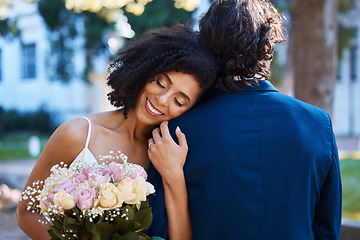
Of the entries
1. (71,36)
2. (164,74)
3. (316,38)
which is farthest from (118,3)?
(71,36)

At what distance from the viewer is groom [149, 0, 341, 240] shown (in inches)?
74.9

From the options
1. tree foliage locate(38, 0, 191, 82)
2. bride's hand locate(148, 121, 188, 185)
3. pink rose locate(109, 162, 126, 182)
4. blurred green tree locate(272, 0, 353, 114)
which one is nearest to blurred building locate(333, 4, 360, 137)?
tree foliage locate(38, 0, 191, 82)

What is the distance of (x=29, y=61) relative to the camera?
76.2ft

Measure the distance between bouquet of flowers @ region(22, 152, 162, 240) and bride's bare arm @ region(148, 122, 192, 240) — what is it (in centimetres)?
15

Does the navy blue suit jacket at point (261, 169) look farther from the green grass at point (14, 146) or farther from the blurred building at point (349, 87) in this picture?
the blurred building at point (349, 87)

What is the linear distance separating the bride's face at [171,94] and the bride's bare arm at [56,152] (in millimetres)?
446

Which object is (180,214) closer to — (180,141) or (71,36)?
(180,141)

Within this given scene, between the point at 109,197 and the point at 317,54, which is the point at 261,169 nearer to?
the point at 109,197

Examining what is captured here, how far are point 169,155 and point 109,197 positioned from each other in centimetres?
39

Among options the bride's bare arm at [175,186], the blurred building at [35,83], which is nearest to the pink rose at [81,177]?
the bride's bare arm at [175,186]

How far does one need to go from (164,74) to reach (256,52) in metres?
0.52

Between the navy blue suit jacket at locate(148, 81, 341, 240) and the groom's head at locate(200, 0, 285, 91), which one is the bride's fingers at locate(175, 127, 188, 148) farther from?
the groom's head at locate(200, 0, 285, 91)

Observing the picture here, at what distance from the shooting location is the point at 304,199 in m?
1.93

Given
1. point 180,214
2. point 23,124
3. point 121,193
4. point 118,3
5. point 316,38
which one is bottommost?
point 23,124
